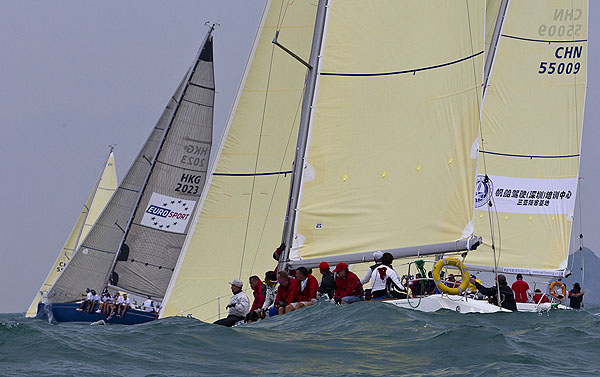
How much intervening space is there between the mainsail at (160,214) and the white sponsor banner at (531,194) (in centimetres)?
827

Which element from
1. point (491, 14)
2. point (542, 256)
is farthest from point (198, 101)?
point (542, 256)

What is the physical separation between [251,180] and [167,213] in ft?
31.3

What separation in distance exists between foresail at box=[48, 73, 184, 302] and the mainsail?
0.03 meters

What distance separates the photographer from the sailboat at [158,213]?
26.5 metres

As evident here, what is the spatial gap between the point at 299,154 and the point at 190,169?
13833 millimetres

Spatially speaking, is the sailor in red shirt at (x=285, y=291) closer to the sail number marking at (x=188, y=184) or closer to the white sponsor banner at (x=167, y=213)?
the white sponsor banner at (x=167, y=213)

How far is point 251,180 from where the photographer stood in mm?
18172

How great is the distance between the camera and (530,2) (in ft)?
79.0

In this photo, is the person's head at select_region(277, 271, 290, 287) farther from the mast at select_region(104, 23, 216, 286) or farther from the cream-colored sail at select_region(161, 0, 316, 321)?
the mast at select_region(104, 23, 216, 286)

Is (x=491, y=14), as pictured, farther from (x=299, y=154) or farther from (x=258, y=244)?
(x=299, y=154)

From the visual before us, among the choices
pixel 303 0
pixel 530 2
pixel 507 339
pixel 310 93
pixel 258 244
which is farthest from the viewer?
pixel 530 2

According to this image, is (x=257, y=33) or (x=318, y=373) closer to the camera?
(x=318, y=373)

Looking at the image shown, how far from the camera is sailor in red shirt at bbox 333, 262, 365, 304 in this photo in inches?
504

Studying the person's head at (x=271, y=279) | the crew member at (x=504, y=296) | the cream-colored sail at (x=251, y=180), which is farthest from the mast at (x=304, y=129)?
the crew member at (x=504, y=296)
